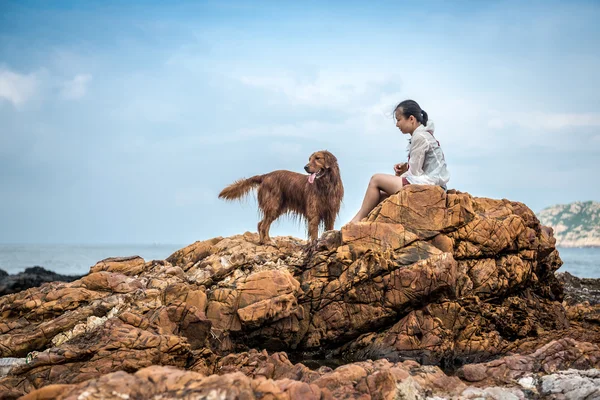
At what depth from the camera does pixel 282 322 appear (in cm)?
662

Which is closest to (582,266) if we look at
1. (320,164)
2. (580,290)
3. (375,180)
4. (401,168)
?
(580,290)

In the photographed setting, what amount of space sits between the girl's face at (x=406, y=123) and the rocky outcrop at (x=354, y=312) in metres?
1.16

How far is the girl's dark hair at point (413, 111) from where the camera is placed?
793 cm

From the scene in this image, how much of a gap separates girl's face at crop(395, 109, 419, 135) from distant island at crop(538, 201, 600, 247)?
8713cm

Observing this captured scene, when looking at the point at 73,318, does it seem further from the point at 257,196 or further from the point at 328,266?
the point at 257,196

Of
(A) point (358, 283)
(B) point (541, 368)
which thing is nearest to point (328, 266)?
(A) point (358, 283)

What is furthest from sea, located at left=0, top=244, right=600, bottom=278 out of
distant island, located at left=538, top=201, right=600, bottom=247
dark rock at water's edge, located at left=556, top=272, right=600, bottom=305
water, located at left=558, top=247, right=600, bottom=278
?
dark rock at water's edge, located at left=556, top=272, right=600, bottom=305

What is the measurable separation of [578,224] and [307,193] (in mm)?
93508

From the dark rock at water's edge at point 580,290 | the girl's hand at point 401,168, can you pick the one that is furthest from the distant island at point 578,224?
the girl's hand at point 401,168

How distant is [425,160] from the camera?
7.89 metres

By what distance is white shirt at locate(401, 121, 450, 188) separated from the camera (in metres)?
7.62

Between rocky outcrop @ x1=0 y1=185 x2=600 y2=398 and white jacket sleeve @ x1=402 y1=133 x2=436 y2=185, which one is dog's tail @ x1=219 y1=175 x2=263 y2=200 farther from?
white jacket sleeve @ x1=402 y1=133 x2=436 y2=185

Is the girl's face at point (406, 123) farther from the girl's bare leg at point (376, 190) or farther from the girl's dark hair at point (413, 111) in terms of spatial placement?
the girl's bare leg at point (376, 190)

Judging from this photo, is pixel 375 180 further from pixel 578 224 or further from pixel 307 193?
pixel 578 224
